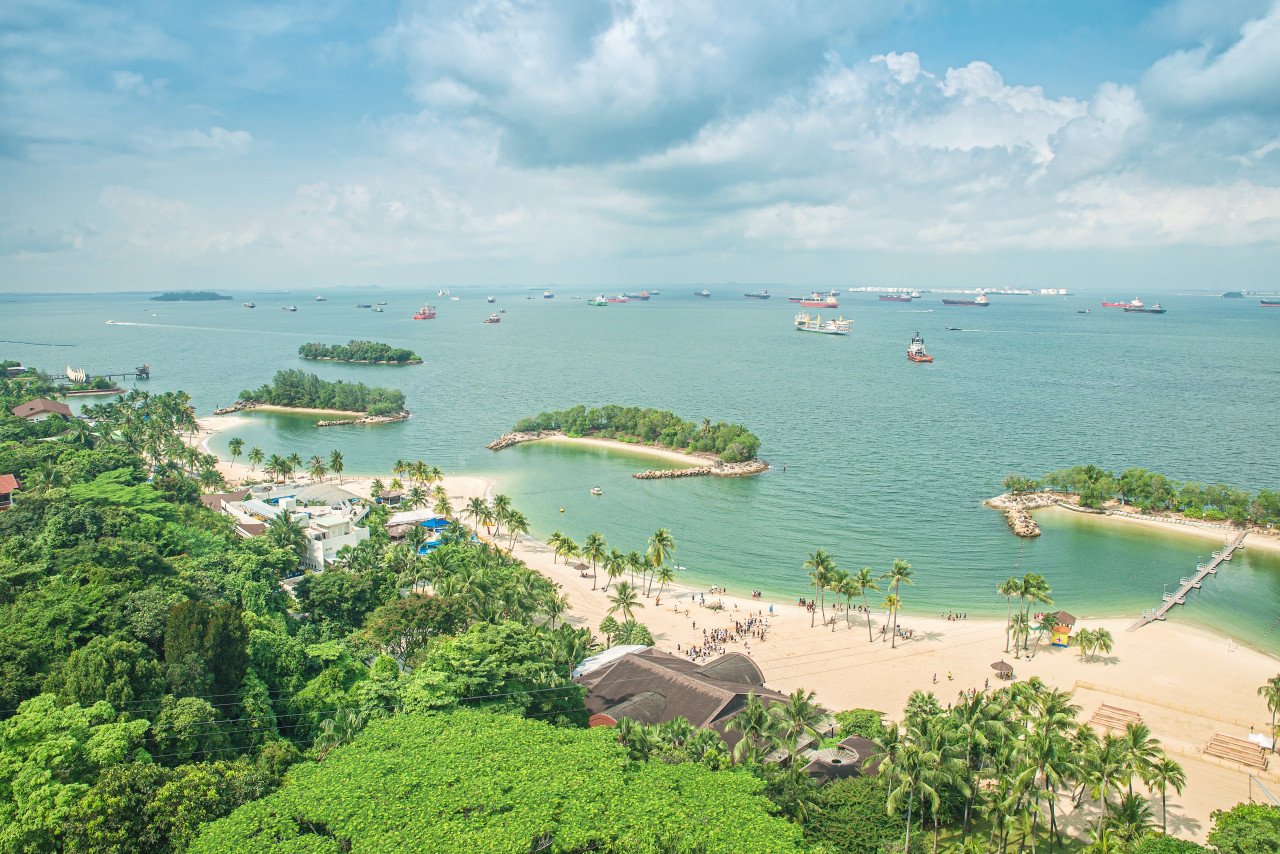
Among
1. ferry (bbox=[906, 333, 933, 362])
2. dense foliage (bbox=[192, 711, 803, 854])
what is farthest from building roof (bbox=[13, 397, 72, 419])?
ferry (bbox=[906, 333, 933, 362])

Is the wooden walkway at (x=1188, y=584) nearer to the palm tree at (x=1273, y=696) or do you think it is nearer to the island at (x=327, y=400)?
the palm tree at (x=1273, y=696)

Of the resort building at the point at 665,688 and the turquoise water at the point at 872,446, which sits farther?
the turquoise water at the point at 872,446

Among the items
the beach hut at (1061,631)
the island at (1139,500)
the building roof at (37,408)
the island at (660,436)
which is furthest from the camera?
the building roof at (37,408)

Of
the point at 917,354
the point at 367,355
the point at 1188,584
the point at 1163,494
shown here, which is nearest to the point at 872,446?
the point at 1163,494

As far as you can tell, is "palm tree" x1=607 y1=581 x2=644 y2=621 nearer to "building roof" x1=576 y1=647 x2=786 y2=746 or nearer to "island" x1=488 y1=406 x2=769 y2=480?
"building roof" x1=576 y1=647 x2=786 y2=746

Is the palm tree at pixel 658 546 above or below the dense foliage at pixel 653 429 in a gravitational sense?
below

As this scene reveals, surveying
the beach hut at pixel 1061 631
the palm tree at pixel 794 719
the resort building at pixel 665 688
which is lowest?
the beach hut at pixel 1061 631

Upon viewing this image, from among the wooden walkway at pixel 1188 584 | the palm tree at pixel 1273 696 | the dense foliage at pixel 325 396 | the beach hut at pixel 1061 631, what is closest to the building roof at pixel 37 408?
the dense foliage at pixel 325 396
